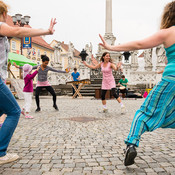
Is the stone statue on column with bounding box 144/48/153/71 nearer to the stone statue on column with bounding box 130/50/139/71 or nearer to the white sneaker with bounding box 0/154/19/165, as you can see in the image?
the stone statue on column with bounding box 130/50/139/71

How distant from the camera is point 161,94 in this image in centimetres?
257

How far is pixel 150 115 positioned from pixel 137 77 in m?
21.7

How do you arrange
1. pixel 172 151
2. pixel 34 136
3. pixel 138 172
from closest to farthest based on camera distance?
pixel 138 172 → pixel 172 151 → pixel 34 136

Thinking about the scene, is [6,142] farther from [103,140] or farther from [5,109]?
[103,140]

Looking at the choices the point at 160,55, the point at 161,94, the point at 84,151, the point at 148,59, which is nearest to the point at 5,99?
the point at 84,151

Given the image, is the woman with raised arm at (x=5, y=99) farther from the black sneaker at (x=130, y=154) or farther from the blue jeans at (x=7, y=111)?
the black sneaker at (x=130, y=154)

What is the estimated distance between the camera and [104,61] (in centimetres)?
797

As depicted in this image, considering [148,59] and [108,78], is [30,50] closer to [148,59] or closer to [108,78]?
[148,59]

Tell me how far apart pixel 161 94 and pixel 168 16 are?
862 mm

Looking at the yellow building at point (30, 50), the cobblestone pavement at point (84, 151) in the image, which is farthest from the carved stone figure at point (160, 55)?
the yellow building at point (30, 50)

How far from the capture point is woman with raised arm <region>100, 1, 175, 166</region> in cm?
253

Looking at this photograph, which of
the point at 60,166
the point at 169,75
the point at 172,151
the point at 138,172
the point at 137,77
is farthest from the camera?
the point at 137,77

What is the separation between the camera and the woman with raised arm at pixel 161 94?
2527 mm

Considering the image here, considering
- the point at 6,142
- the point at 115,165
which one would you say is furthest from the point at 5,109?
the point at 115,165
